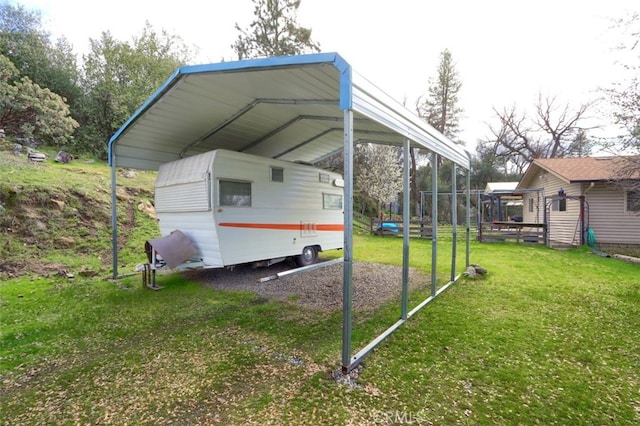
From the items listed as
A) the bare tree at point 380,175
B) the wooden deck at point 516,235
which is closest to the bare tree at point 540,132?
the bare tree at point 380,175

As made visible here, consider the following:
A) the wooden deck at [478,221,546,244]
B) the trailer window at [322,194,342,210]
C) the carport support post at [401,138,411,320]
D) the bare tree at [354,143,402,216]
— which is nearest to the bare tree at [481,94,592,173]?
the bare tree at [354,143,402,216]

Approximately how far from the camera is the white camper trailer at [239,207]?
581cm

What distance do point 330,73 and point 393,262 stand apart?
6337mm

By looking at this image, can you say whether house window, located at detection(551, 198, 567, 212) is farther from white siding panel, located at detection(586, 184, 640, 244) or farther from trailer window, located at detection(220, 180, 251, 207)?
trailer window, located at detection(220, 180, 251, 207)

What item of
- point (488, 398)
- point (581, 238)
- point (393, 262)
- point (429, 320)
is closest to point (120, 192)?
point (393, 262)

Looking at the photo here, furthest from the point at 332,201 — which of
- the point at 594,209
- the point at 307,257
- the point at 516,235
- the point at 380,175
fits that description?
the point at 380,175

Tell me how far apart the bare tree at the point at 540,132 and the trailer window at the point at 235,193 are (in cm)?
2873

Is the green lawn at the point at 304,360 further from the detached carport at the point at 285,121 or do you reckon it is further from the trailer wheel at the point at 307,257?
the trailer wheel at the point at 307,257

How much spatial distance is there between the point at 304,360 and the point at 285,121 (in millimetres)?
5069

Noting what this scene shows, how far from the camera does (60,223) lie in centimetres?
893

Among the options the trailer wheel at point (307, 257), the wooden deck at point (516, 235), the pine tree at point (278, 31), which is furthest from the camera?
the pine tree at point (278, 31)

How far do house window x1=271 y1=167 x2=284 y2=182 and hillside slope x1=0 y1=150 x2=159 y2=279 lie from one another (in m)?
4.33

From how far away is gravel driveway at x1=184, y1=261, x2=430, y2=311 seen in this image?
5.34 m

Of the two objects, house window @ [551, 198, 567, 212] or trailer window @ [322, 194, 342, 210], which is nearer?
trailer window @ [322, 194, 342, 210]
